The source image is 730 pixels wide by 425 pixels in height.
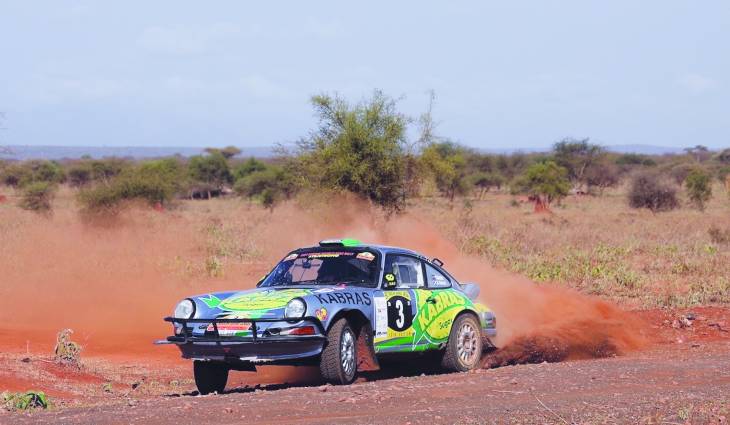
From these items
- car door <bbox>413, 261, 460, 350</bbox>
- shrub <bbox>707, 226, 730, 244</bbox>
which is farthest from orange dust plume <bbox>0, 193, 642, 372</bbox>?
shrub <bbox>707, 226, 730, 244</bbox>

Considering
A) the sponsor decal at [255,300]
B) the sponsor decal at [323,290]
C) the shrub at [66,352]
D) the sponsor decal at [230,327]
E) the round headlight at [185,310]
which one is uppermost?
the sponsor decal at [323,290]

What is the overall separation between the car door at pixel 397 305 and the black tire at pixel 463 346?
2.05ft

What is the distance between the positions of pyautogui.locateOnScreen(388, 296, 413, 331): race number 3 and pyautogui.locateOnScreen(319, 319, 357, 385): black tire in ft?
2.67

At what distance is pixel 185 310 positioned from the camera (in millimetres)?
9906

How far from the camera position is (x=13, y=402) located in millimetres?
8812

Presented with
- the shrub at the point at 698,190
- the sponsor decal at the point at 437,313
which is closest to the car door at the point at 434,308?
the sponsor decal at the point at 437,313

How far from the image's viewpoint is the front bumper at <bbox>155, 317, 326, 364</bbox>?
946 cm

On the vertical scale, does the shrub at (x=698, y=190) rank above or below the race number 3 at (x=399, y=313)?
above

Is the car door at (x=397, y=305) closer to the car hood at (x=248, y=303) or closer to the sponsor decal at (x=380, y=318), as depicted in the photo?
the sponsor decal at (x=380, y=318)

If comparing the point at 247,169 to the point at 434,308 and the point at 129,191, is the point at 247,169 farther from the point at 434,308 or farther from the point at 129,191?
the point at 434,308

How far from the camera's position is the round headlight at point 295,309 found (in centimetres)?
948

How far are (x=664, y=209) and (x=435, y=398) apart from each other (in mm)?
42860

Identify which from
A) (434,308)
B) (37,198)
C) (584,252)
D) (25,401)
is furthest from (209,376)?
(37,198)

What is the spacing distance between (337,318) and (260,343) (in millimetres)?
825
